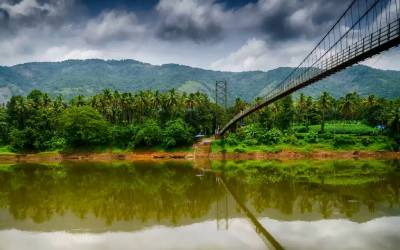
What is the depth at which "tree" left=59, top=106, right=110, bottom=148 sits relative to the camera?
2490 inches

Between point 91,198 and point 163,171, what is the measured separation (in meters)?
16.5

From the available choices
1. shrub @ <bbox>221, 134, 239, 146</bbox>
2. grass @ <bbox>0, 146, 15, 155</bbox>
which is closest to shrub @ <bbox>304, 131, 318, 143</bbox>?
shrub @ <bbox>221, 134, 239, 146</bbox>

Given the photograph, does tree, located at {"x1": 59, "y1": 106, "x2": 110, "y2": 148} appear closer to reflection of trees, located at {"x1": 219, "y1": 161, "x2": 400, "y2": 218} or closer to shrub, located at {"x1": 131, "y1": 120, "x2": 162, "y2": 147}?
shrub, located at {"x1": 131, "y1": 120, "x2": 162, "y2": 147}

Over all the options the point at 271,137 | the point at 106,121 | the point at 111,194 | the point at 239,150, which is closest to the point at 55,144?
the point at 106,121

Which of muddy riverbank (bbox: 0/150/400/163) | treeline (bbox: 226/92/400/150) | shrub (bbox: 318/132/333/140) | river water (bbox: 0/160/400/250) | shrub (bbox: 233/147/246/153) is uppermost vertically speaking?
treeline (bbox: 226/92/400/150)

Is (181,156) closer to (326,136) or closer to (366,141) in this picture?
(326,136)

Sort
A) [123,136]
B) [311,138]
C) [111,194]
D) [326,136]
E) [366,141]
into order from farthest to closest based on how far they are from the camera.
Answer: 1. [123,136]
2. [326,136]
3. [311,138]
4. [366,141]
5. [111,194]

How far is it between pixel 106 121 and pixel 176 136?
49.3ft

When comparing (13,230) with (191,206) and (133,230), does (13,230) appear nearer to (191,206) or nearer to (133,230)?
(133,230)

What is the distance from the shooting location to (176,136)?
61.6 metres

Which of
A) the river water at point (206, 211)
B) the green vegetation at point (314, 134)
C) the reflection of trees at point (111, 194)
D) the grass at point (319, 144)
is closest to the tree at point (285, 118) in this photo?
the green vegetation at point (314, 134)

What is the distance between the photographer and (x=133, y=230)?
18250mm

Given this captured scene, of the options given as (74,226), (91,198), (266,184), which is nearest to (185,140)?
(266,184)

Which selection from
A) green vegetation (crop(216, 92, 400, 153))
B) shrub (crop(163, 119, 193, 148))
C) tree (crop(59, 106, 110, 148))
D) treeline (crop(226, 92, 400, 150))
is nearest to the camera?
green vegetation (crop(216, 92, 400, 153))
